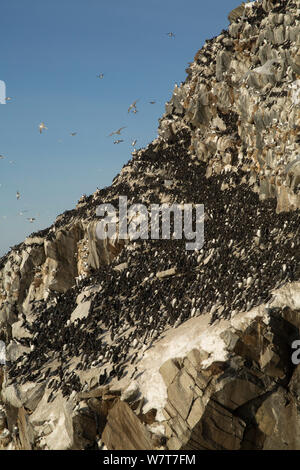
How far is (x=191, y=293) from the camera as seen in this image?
31422mm

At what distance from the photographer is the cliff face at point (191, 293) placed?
2308cm

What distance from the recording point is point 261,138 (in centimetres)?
4450

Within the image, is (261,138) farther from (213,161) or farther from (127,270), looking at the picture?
(127,270)

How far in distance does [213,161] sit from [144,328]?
95.3 ft

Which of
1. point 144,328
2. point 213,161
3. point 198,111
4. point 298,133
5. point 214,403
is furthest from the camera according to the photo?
point 198,111

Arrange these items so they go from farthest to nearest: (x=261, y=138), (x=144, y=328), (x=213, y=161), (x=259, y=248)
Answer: (x=213, y=161) → (x=261, y=138) → (x=259, y=248) → (x=144, y=328)

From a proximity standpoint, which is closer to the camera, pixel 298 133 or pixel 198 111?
pixel 298 133

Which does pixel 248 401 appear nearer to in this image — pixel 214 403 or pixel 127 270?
pixel 214 403

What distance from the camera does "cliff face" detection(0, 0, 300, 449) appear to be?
23.1 metres

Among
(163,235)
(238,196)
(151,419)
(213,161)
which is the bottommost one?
(151,419)

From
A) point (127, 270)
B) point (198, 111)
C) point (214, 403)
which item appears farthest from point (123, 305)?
point (198, 111)

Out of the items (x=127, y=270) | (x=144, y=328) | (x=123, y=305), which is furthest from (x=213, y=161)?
(x=144, y=328)

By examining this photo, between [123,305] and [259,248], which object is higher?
[259,248]

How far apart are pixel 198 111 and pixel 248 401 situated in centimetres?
4214
